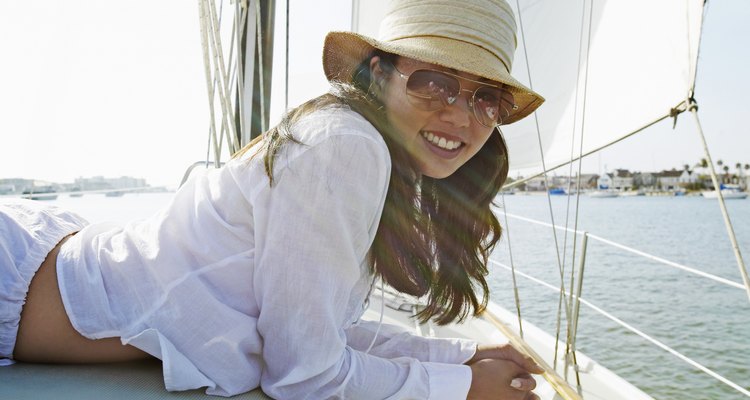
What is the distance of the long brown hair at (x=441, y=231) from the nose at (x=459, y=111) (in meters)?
0.10

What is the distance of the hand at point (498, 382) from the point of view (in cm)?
85

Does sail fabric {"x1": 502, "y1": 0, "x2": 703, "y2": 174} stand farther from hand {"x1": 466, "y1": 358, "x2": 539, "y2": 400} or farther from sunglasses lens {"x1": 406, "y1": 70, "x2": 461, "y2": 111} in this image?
hand {"x1": 466, "y1": 358, "x2": 539, "y2": 400}

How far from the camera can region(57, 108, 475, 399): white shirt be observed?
65 centimetres

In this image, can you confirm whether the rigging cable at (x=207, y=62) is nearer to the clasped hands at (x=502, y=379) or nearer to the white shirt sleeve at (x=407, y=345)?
the white shirt sleeve at (x=407, y=345)

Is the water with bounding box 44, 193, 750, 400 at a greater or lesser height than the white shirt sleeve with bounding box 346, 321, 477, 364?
lesser

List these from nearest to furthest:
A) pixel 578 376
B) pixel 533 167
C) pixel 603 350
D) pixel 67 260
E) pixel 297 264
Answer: pixel 297 264 < pixel 67 260 < pixel 578 376 < pixel 533 167 < pixel 603 350

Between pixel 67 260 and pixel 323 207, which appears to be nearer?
pixel 323 207

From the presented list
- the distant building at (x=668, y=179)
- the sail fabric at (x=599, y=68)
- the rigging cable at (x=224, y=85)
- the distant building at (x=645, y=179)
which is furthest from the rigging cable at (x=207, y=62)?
the distant building at (x=645, y=179)

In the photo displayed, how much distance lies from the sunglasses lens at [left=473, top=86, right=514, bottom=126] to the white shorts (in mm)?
709

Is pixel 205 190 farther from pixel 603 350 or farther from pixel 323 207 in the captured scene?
pixel 603 350

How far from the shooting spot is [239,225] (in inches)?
29.0

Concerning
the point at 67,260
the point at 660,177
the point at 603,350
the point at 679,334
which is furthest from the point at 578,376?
the point at 660,177

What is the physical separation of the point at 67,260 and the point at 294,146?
0.39 metres

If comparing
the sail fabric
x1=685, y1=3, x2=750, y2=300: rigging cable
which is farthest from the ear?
the sail fabric
